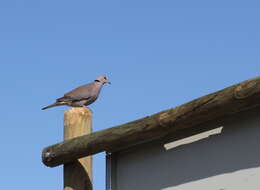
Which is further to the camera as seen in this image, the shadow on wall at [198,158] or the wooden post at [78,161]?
the wooden post at [78,161]

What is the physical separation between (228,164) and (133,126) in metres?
0.94

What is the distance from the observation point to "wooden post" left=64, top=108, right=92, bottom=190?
661 cm

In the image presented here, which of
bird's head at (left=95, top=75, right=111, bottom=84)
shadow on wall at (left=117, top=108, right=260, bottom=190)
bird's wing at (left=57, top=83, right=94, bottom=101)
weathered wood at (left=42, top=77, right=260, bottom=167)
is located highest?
bird's head at (left=95, top=75, right=111, bottom=84)

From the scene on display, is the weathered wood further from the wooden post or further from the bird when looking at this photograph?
the bird

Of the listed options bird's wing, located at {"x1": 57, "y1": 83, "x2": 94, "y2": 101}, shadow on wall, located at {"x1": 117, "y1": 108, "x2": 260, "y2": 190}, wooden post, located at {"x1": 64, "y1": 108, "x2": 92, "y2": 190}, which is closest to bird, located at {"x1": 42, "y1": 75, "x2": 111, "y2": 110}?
bird's wing, located at {"x1": 57, "y1": 83, "x2": 94, "y2": 101}

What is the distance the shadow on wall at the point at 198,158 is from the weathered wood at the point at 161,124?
15cm

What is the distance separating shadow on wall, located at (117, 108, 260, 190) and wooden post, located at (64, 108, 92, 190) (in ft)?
1.23

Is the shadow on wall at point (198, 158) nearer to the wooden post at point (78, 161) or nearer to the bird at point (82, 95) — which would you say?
the wooden post at point (78, 161)

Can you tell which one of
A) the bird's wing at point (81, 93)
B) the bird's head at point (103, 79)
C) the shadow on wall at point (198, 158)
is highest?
the bird's head at point (103, 79)

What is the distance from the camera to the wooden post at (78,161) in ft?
21.7

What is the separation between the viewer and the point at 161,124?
5707 mm

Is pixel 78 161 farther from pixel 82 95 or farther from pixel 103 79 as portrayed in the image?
pixel 103 79

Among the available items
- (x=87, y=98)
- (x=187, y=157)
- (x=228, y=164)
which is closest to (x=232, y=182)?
(x=228, y=164)

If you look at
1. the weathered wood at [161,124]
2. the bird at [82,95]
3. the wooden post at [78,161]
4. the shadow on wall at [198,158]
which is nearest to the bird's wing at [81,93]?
the bird at [82,95]
